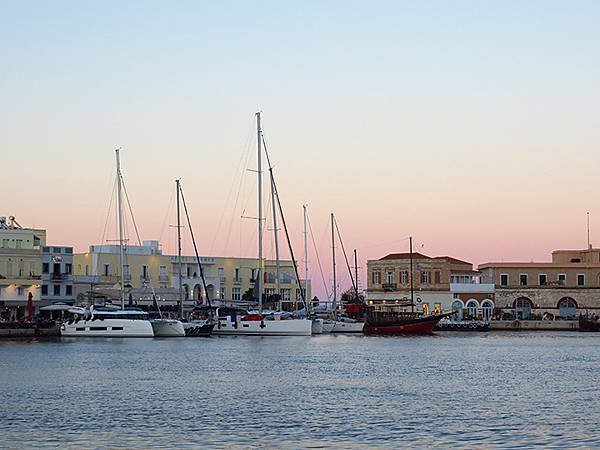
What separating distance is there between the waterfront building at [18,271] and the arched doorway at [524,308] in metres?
50.2

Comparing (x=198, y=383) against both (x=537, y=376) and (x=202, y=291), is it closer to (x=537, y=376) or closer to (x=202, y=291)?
(x=537, y=376)

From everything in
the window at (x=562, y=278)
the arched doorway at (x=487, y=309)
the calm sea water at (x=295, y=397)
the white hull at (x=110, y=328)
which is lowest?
the calm sea water at (x=295, y=397)

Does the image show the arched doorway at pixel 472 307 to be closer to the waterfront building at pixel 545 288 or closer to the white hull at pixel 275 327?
the waterfront building at pixel 545 288

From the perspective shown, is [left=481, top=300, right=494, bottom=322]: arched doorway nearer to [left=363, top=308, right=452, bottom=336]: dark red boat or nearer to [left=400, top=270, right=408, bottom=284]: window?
[left=400, top=270, right=408, bottom=284]: window

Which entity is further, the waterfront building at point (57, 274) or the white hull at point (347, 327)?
the waterfront building at point (57, 274)

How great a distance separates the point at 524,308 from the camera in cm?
11762

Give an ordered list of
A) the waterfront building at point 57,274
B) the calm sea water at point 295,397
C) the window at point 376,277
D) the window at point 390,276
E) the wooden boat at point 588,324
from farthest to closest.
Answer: the window at point 376,277
the window at point 390,276
the wooden boat at point 588,324
the waterfront building at point 57,274
the calm sea water at point 295,397

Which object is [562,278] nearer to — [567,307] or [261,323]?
[567,307]

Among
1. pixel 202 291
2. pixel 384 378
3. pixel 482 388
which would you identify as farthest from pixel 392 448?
pixel 202 291

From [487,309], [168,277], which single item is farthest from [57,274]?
[487,309]

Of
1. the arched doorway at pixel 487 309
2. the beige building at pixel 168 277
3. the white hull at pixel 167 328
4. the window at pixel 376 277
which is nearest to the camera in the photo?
the white hull at pixel 167 328

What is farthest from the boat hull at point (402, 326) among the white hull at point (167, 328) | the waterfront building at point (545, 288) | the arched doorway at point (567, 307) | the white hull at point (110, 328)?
the white hull at point (110, 328)

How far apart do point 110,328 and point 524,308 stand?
163 ft

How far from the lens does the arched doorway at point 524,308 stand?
117 meters
